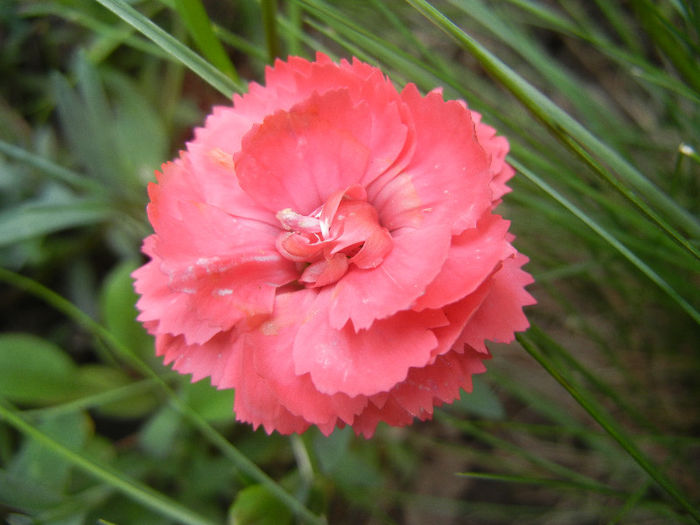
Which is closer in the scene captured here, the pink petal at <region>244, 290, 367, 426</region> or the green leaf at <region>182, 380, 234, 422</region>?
the pink petal at <region>244, 290, 367, 426</region>

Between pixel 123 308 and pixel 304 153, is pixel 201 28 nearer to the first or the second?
pixel 304 153

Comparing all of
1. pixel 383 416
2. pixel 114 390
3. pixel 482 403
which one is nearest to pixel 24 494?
pixel 114 390

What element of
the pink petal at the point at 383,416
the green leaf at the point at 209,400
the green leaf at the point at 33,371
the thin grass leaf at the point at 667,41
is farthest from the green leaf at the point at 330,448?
the thin grass leaf at the point at 667,41

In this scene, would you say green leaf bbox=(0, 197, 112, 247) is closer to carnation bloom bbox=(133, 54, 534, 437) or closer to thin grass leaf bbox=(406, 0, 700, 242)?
carnation bloom bbox=(133, 54, 534, 437)

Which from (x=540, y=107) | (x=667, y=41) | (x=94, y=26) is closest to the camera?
(x=540, y=107)

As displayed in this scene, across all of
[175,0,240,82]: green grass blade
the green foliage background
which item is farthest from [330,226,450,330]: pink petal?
[175,0,240,82]: green grass blade

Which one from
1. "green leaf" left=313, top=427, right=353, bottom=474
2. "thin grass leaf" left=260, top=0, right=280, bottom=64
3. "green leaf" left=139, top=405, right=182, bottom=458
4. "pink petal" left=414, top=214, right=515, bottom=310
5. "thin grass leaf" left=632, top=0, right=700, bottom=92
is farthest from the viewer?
"green leaf" left=139, top=405, right=182, bottom=458
